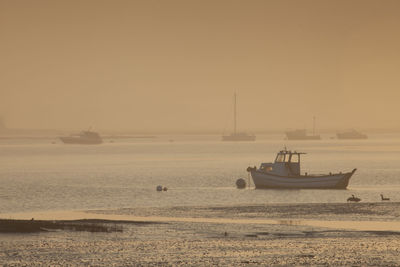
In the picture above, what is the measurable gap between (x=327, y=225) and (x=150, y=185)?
5265 cm

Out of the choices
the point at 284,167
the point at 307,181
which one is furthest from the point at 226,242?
the point at 284,167

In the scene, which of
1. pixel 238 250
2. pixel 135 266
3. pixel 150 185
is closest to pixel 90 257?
pixel 135 266

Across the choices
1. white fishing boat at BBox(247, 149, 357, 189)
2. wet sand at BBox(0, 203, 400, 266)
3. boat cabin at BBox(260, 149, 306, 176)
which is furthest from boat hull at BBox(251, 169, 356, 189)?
wet sand at BBox(0, 203, 400, 266)

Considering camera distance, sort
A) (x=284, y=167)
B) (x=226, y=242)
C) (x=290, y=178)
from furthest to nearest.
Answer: (x=284, y=167)
(x=290, y=178)
(x=226, y=242)

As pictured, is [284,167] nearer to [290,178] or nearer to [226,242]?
[290,178]

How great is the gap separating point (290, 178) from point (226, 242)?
4624 centimetres

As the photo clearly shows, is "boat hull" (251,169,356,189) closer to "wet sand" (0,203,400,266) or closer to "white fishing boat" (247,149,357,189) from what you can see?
"white fishing boat" (247,149,357,189)

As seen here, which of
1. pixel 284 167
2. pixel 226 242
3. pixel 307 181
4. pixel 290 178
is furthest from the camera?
pixel 284 167

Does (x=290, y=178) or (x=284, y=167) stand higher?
(x=284, y=167)

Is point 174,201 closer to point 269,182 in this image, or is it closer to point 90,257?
point 269,182

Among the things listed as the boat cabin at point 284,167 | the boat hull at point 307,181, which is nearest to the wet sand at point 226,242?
the boat hull at point 307,181

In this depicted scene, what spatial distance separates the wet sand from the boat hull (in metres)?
27.1

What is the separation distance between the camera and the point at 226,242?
56.0 metres

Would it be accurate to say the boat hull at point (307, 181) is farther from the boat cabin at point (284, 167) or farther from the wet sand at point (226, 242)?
the wet sand at point (226, 242)
